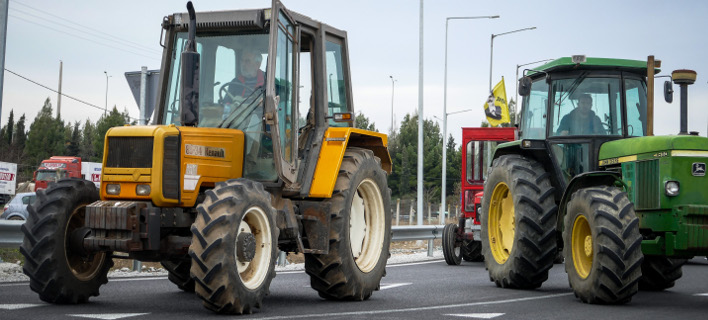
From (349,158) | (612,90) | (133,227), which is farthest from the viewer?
(612,90)

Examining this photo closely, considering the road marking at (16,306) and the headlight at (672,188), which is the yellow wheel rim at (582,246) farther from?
the road marking at (16,306)

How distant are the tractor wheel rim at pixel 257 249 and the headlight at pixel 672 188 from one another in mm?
4324

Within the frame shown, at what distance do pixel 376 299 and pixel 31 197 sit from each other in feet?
91.9

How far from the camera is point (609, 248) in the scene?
30.3 feet

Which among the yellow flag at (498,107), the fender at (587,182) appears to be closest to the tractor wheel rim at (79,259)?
the fender at (587,182)

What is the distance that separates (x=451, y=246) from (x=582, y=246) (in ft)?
24.8

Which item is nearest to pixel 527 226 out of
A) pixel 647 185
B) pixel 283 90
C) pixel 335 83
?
pixel 647 185

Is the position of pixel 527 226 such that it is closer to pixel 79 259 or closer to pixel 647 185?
pixel 647 185

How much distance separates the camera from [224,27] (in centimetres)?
971

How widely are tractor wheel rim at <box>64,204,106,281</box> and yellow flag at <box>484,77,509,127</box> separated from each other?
26526mm

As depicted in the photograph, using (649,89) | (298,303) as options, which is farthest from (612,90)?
(298,303)

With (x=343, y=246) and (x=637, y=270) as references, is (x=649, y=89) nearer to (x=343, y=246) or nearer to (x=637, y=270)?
(x=637, y=270)

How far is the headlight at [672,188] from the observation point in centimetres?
973

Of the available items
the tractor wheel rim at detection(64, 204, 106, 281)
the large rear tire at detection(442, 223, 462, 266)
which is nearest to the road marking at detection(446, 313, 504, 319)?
the tractor wheel rim at detection(64, 204, 106, 281)
